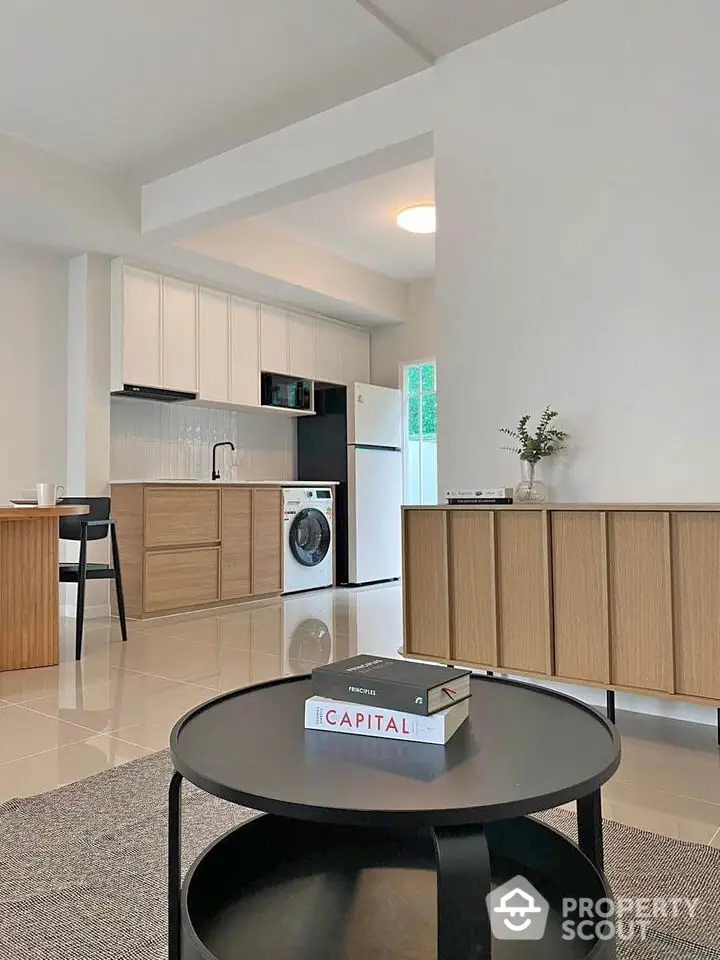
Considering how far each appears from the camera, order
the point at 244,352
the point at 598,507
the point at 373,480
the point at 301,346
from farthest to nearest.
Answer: the point at 373,480 → the point at 301,346 → the point at 244,352 → the point at 598,507

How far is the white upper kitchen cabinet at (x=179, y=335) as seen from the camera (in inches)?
211

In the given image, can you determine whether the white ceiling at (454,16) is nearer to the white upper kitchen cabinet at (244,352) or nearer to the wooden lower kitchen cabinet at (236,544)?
the white upper kitchen cabinet at (244,352)

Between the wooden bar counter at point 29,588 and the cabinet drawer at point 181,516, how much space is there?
1256 millimetres

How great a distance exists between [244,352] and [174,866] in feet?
17.1

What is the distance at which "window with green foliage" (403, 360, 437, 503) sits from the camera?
279 inches

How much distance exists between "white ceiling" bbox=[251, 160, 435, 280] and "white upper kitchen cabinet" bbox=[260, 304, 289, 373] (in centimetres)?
71

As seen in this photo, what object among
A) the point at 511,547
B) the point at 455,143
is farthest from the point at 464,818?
the point at 455,143

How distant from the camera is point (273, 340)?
6.24 m

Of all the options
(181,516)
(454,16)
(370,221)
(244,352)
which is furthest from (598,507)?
(244,352)

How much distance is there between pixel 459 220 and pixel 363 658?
105 inches

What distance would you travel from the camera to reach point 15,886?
1502mm

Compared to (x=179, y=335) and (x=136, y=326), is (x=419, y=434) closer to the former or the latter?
(x=179, y=335)

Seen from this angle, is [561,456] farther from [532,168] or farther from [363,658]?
[363,658]

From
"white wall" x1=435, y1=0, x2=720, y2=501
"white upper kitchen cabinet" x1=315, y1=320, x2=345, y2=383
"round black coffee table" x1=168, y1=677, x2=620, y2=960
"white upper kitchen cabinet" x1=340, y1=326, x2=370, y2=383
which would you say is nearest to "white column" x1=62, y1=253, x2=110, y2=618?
"white upper kitchen cabinet" x1=315, y1=320, x2=345, y2=383
